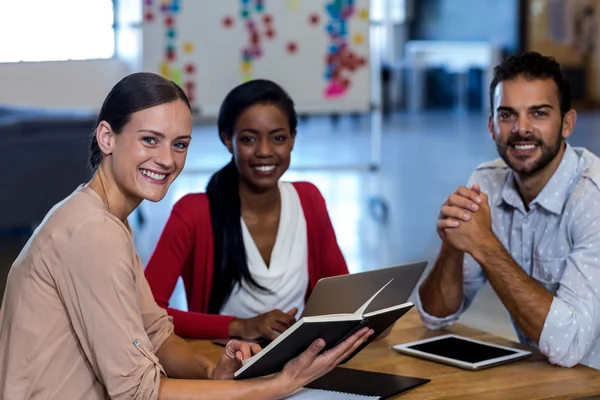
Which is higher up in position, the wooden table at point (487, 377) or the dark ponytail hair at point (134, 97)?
the dark ponytail hair at point (134, 97)

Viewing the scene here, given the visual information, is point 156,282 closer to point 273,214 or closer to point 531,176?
point 273,214

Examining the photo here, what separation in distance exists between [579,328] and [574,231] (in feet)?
0.90

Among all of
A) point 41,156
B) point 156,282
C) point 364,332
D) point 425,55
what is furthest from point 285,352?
point 425,55

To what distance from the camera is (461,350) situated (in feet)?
6.75

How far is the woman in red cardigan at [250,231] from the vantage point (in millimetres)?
2566

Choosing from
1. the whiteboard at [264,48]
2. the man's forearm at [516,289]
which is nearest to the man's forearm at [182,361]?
the man's forearm at [516,289]

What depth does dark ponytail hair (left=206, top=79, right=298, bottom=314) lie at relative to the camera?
8.43 ft

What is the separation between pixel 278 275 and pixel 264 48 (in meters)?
3.56

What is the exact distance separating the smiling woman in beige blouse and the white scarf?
86 centimetres

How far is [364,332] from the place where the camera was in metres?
1.67

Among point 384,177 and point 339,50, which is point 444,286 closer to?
point 339,50

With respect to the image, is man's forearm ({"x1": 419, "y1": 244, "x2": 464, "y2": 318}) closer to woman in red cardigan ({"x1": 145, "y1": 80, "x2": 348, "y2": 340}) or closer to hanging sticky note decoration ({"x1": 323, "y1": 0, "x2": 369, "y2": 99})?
woman in red cardigan ({"x1": 145, "y1": 80, "x2": 348, "y2": 340})

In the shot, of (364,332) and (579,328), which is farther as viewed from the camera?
(579,328)

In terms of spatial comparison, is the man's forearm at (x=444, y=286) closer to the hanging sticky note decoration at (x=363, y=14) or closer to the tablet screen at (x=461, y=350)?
the tablet screen at (x=461, y=350)
